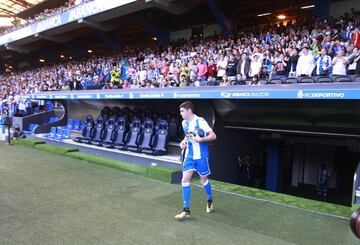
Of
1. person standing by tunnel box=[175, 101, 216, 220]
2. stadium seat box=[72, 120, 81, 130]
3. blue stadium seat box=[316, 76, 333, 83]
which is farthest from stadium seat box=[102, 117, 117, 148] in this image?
blue stadium seat box=[316, 76, 333, 83]

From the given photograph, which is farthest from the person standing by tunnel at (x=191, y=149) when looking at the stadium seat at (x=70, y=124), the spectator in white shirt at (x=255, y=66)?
the stadium seat at (x=70, y=124)

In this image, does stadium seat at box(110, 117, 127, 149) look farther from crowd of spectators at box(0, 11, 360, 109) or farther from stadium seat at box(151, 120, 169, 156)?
crowd of spectators at box(0, 11, 360, 109)

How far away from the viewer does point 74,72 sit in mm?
21984

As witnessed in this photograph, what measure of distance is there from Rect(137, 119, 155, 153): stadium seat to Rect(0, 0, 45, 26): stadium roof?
29004 mm

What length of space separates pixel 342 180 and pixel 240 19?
10.00 m

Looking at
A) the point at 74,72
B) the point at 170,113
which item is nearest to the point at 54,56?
the point at 74,72

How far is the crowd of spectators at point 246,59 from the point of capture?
909 centimetres

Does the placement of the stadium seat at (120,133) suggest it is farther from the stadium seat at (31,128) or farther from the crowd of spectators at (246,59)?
the stadium seat at (31,128)

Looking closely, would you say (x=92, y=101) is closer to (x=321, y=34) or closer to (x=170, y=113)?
(x=170, y=113)

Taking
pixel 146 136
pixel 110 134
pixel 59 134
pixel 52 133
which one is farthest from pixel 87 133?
pixel 146 136

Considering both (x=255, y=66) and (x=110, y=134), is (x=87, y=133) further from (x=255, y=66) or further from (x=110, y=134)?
(x=255, y=66)

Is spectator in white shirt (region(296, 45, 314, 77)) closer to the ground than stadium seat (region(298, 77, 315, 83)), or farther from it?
farther from it

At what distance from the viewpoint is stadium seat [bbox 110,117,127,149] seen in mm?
11484

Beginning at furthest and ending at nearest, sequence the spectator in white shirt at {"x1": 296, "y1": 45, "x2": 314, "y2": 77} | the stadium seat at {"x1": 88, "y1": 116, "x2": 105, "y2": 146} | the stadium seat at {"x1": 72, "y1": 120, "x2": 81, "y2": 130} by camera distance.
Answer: the stadium seat at {"x1": 72, "y1": 120, "x2": 81, "y2": 130}, the stadium seat at {"x1": 88, "y1": 116, "x2": 105, "y2": 146}, the spectator in white shirt at {"x1": 296, "y1": 45, "x2": 314, "y2": 77}
